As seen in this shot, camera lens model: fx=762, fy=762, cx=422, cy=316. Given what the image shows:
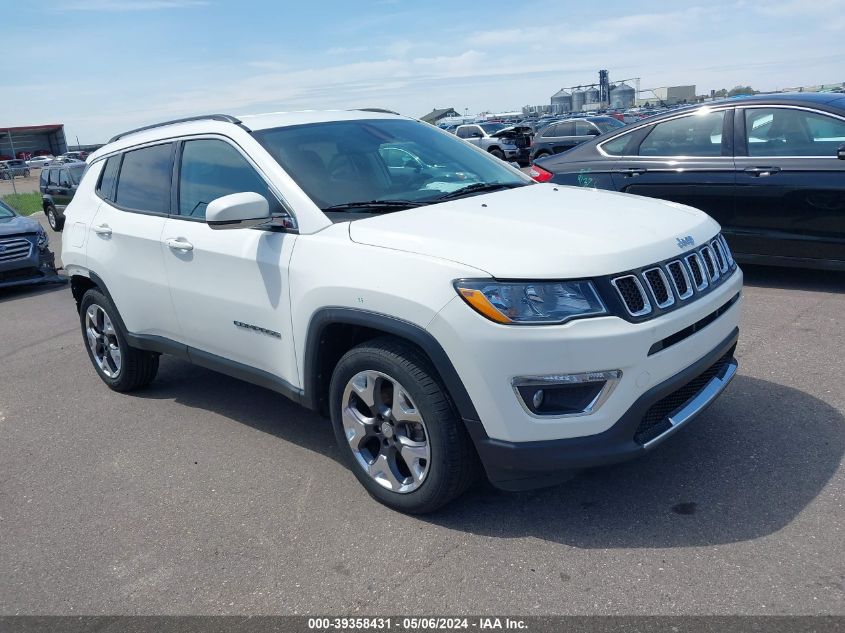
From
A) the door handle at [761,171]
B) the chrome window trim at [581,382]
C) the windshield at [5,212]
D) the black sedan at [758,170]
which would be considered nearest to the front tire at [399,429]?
the chrome window trim at [581,382]

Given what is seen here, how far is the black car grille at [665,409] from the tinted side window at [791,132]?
12.3ft

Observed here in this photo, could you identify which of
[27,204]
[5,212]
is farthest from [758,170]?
[27,204]

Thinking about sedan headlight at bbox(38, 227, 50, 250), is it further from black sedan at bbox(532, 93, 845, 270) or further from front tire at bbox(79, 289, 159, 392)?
black sedan at bbox(532, 93, 845, 270)

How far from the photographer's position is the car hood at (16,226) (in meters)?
10.3

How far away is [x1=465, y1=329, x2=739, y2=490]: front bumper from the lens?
9.69 feet

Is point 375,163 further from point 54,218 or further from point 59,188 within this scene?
point 54,218

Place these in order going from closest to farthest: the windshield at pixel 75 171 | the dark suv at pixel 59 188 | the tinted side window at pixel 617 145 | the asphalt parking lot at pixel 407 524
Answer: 1. the asphalt parking lot at pixel 407 524
2. the tinted side window at pixel 617 145
3. the dark suv at pixel 59 188
4. the windshield at pixel 75 171

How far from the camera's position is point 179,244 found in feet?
14.1

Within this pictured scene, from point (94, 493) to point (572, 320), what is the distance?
2723 millimetres

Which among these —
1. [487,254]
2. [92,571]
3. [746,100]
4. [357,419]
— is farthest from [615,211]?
[746,100]

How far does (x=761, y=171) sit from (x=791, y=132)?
1.33 feet

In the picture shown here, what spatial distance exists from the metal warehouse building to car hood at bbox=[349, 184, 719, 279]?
89825mm

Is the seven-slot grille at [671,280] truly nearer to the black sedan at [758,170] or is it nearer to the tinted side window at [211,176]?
the tinted side window at [211,176]

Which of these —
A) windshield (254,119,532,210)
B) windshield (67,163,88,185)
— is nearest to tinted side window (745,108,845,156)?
windshield (254,119,532,210)
